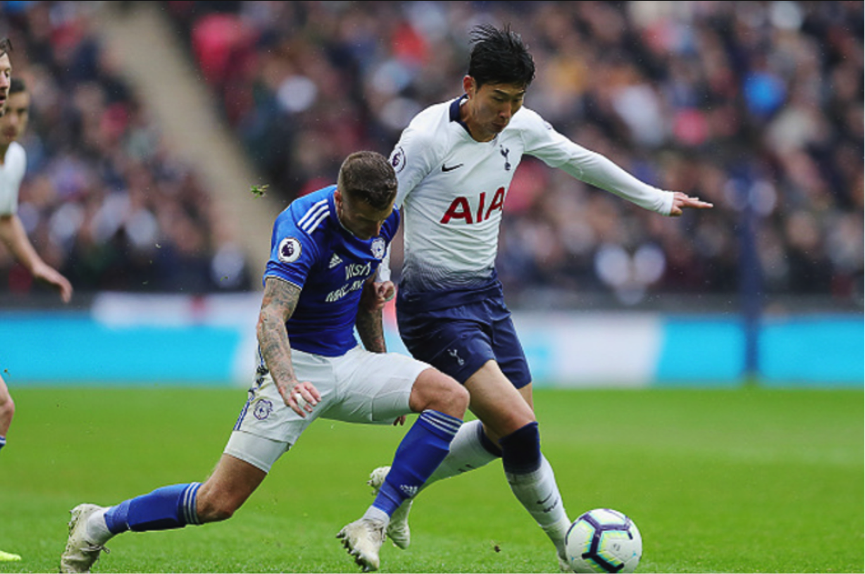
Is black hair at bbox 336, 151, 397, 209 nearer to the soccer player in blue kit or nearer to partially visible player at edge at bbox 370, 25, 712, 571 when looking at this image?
the soccer player in blue kit

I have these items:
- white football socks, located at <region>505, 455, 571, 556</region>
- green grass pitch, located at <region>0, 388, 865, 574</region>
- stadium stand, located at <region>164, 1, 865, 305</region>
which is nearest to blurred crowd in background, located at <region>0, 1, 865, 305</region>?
stadium stand, located at <region>164, 1, 865, 305</region>

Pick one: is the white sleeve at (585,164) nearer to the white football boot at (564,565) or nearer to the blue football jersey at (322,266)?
the blue football jersey at (322,266)

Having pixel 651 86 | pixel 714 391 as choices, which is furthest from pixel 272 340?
pixel 651 86

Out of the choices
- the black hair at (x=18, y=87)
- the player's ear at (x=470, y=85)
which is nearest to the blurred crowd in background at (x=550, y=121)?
the black hair at (x=18, y=87)

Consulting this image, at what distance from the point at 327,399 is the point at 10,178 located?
323 centimetres

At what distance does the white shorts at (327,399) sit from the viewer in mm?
5312

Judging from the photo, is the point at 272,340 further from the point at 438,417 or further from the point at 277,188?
the point at 277,188

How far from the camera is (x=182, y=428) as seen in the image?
12086 mm

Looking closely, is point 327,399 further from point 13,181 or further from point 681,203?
point 13,181

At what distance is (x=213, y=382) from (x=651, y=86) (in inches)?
336

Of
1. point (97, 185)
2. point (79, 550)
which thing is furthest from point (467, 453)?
point (97, 185)

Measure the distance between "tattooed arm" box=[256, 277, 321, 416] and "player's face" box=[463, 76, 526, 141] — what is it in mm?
1356

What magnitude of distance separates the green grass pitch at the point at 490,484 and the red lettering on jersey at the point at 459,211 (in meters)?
1.70

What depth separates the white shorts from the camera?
5.31 m
